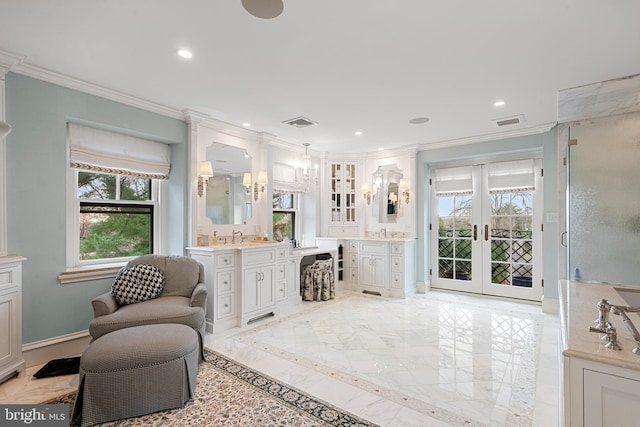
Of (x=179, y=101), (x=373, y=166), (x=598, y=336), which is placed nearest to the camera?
(x=598, y=336)

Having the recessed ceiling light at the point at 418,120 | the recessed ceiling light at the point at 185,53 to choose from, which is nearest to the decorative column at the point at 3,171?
the recessed ceiling light at the point at 185,53

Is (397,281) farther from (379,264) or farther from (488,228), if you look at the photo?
(488,228)

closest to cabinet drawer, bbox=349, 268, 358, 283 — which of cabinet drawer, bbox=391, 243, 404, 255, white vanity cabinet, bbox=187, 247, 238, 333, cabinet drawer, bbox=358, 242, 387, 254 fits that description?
cabinet drawer, bbox=358, 242, 387, 254

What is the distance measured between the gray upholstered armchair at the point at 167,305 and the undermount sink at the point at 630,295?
9.96 ft

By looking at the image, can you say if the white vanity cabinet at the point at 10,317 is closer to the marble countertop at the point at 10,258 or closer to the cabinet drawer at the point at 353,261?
the marble countertop at the point at 10,258

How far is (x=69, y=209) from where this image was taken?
304 centimetres

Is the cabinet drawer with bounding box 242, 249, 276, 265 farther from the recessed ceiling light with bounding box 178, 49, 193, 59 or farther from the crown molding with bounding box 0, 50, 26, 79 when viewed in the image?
the crown molding with bounding box 0, 50, 26, 79

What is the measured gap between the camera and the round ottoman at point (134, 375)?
1852mm

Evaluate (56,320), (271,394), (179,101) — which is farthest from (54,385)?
(179,101)

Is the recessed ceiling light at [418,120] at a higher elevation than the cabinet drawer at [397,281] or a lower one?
higher

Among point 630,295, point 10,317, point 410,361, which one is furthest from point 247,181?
point 630,295

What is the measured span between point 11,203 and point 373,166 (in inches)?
186

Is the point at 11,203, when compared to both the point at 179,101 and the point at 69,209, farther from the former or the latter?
the point at 179,101

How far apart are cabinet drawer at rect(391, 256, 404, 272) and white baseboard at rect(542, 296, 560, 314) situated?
1.89 meters
